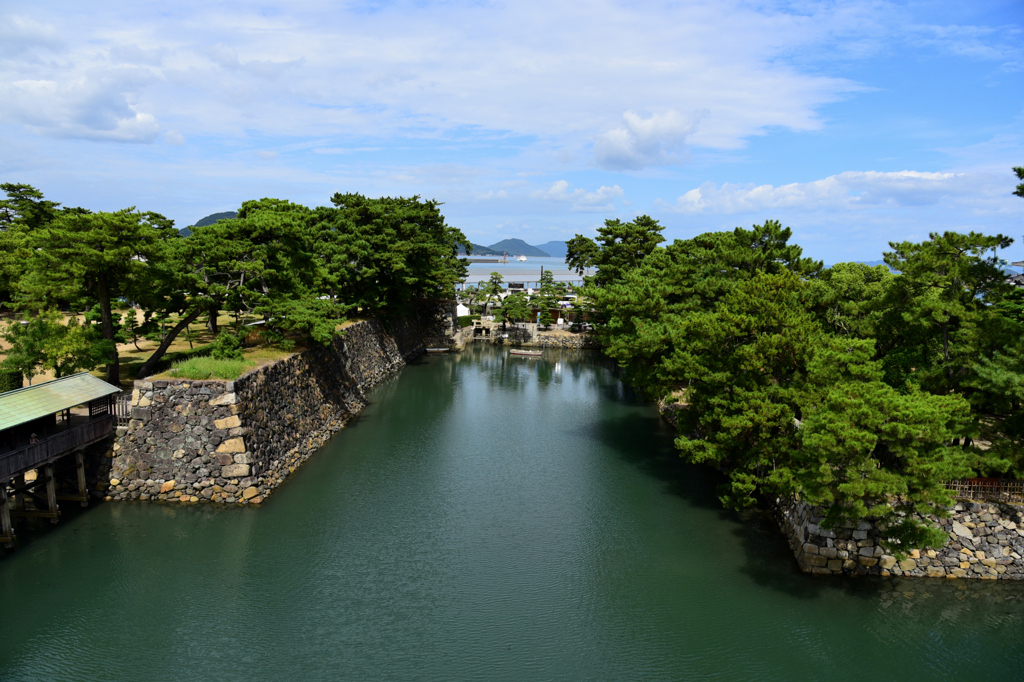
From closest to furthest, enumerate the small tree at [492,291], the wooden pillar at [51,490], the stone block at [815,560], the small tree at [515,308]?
the stone block at [815,560] < the wooden pillar at [51,490] < the small tree at [515,308] < the small tree at [492,291]

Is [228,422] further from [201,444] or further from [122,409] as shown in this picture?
[122,409]

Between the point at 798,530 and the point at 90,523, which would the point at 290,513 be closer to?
the point at 90,523

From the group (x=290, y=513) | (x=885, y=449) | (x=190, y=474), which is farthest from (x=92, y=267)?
(x=885, y=449)

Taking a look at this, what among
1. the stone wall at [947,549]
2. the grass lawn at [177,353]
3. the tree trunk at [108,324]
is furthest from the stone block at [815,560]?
the tree trunk at [108,324]

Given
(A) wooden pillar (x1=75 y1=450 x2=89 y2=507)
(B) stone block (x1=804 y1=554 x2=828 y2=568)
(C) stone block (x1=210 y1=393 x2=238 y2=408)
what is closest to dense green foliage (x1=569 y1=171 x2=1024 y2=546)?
(B) stone block (x1=804 y1=554 x2=828 y2=568)

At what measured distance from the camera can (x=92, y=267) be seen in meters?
20.1

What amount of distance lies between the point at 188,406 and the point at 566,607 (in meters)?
13.6

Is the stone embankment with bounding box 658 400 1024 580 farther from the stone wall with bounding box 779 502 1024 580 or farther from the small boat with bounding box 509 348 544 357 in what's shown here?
the small boat with bounding box 509 348 544 357

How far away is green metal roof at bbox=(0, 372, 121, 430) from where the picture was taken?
1620 cm

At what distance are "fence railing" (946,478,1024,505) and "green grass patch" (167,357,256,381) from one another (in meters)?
21.9

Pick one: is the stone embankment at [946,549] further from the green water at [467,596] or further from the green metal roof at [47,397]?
the green metal roof at [47,397]

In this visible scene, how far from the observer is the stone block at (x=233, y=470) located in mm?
19578

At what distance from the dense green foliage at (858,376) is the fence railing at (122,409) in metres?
18.1

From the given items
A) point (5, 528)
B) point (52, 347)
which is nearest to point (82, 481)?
point (5, 528)
